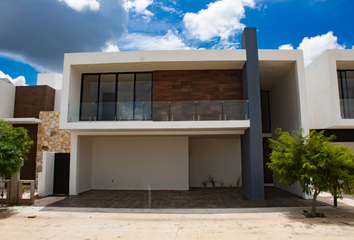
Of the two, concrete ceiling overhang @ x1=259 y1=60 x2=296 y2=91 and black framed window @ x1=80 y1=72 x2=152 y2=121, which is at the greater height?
concrete ceiling overhang @ x1=259 y1=60 x2=296 y2=91

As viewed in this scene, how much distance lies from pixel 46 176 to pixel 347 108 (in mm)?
14149

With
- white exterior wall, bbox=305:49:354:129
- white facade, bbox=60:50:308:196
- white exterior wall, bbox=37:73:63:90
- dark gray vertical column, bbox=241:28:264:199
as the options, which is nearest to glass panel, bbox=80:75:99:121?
white facade, bbox=60:50:308:196

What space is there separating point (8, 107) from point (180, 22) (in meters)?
11.1

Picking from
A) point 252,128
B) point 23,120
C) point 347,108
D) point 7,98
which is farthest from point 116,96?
point 347,108

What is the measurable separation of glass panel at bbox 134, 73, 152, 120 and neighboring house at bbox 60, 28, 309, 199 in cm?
4

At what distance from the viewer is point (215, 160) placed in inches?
537

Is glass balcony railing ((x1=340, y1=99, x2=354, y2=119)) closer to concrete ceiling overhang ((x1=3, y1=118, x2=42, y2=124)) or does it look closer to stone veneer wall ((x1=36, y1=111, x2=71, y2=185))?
stone veneer wall ((x1=36, y1=111, x2=71, y2=185))

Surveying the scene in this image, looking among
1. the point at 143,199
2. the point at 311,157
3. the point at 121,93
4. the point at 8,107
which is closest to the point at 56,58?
the point at 8,107

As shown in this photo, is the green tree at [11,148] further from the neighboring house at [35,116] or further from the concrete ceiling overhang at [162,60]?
the concrete ceiling overhang at [162,60]

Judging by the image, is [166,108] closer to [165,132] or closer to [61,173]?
[165,132]

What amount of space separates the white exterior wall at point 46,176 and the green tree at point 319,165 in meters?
9.66

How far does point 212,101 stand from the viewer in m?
10.1

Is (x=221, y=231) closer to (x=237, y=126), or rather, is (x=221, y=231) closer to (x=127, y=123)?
(x=237, y=126)

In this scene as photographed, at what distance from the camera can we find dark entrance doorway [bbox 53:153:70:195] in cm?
1114
